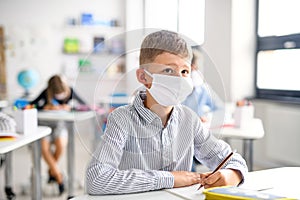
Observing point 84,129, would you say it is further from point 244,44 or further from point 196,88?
point 244,44

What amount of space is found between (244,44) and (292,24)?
0.59m

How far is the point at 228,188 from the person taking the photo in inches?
41.6

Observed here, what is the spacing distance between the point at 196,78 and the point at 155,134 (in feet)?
0.62

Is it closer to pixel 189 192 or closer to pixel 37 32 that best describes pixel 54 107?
pixel 189 192

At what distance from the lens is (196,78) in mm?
1105

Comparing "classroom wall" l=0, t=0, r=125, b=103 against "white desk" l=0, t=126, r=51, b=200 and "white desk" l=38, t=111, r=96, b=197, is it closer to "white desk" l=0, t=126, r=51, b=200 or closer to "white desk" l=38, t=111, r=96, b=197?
"white desk" l=38, t=111, r=96, b=197

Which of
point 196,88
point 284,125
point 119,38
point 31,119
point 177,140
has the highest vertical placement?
point 119,38

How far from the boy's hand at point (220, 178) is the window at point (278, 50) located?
2.98m

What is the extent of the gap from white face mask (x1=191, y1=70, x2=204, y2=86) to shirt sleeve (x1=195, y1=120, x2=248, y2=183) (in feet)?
0.52

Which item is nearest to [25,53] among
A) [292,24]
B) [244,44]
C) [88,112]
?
[244,44]

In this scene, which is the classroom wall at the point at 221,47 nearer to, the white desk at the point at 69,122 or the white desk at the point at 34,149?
the white desk at the point at 69,122

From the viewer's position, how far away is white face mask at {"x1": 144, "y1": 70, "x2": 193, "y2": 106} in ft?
3.43

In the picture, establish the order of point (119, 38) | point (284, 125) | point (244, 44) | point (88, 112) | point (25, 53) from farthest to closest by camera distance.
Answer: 1. point (25, 53)
2. point (244, 44)
3. point (284, 125)
4. point (88, 112)
5. point (119, 38)

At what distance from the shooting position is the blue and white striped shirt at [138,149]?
1.11 meters
